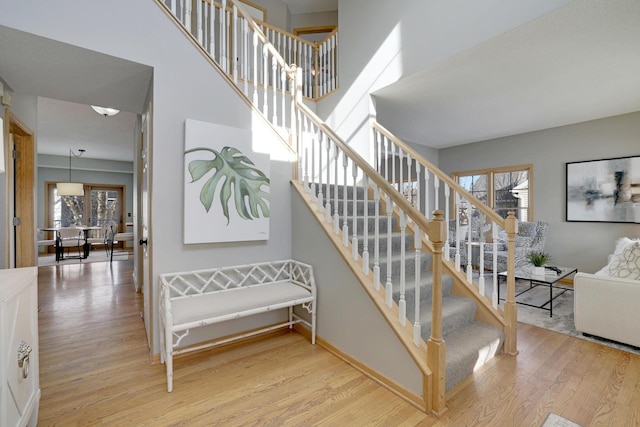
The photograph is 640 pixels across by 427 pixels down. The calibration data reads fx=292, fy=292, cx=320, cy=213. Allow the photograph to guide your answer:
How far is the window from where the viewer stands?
5.41 m

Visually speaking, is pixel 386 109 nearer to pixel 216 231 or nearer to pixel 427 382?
pixel 216 231

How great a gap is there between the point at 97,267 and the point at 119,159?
4.00m

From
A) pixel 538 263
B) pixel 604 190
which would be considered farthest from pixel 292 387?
pixel 604 190

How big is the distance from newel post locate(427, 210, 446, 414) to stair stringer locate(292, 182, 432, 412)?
41mm

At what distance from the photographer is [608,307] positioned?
8.16 ft

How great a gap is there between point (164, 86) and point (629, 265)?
166 inches

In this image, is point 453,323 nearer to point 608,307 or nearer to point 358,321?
point 358,321

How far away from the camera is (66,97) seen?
290 centimetres

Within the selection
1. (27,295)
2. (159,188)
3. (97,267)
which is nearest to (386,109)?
(159,188)

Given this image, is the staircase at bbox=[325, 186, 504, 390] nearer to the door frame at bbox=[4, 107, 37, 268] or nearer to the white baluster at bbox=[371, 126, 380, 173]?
the white baluster at bbox=[371, 126, 380, 173]

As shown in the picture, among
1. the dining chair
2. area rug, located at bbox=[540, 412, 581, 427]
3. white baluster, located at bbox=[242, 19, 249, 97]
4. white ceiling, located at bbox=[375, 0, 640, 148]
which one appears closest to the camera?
area rug, located at bbox=[540, 412, 581, 427]

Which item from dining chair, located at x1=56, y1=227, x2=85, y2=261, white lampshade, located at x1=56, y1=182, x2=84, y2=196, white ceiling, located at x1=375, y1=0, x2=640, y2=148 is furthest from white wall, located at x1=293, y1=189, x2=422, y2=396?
white lampshade, located at x1=56, y1=182, x2=84, y2=196

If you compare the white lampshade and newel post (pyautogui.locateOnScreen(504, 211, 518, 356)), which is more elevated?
the white lampshade

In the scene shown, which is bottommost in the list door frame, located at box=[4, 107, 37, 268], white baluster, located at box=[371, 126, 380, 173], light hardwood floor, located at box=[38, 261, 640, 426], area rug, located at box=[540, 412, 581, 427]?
light hardwood floor, located at box=[38, 261, 640, 426]
